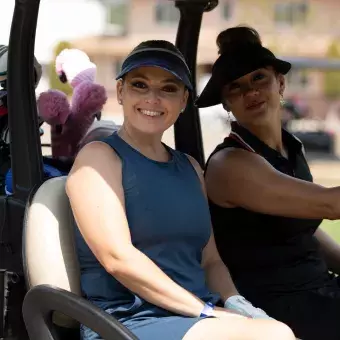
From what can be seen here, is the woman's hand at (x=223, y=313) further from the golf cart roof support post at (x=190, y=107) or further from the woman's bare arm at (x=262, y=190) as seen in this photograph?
the golf cart roof support post at (x=190, y=107)

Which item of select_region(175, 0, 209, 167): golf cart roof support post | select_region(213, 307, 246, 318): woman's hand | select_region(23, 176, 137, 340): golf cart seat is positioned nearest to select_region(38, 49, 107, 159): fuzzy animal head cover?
select_region(175, 0, 209, 167): golf cart roof support post

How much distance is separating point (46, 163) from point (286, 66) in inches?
35.7

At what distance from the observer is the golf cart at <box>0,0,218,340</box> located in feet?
8.28

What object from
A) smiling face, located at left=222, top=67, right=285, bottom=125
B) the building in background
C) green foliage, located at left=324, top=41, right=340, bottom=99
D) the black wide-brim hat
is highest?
the black wide-brim hat

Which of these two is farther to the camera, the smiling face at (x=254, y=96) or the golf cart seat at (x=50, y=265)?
the smiling face at (x=254, y=96)

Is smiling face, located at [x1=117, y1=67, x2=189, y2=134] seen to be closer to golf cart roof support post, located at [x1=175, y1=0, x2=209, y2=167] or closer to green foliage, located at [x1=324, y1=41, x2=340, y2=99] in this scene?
golf cart roof support post, located at [x1=175, y1=0, x2=209, y2=167]

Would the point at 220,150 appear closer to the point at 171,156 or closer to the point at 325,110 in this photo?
the point at 171,156

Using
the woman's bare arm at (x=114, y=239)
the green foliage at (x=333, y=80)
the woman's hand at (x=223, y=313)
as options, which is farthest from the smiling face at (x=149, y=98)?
the green foliage at (x=333, y=80)

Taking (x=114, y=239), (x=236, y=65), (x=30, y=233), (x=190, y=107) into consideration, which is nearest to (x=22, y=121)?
(x=30, y=233)

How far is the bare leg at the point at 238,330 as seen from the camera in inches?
88.6

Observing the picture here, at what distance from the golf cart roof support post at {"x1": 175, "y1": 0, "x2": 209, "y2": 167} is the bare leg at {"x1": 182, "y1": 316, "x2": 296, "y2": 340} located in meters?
1.26

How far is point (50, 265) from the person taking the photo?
101 inches

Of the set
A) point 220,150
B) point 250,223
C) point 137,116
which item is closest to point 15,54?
point 137,116

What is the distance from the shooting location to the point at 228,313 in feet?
7.98
